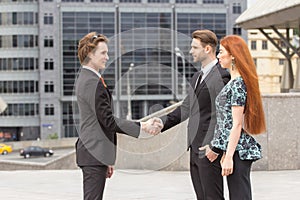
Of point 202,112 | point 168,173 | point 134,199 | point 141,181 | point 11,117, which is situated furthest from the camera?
point 11,117

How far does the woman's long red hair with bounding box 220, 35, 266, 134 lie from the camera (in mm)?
6160

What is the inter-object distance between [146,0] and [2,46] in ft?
61.0

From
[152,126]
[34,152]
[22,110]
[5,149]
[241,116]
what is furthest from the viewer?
[22,110]

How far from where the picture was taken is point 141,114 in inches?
3014

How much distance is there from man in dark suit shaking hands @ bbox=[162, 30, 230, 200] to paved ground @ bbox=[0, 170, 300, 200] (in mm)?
4000

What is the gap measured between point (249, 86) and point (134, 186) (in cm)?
717

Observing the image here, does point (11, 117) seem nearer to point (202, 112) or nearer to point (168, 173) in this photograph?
point (168, 173)

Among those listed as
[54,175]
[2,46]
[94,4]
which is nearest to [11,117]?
[2,46]

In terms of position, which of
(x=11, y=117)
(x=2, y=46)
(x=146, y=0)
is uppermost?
(x=146, y=0)

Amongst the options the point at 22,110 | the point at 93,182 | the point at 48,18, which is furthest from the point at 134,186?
the point at 48,18

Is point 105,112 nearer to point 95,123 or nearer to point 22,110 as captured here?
point 95,123

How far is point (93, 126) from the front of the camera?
648 cm

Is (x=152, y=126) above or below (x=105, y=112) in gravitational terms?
below

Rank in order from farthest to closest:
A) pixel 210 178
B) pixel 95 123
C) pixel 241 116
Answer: pixel 210 178, pixel 95 123, pixel 241 116
